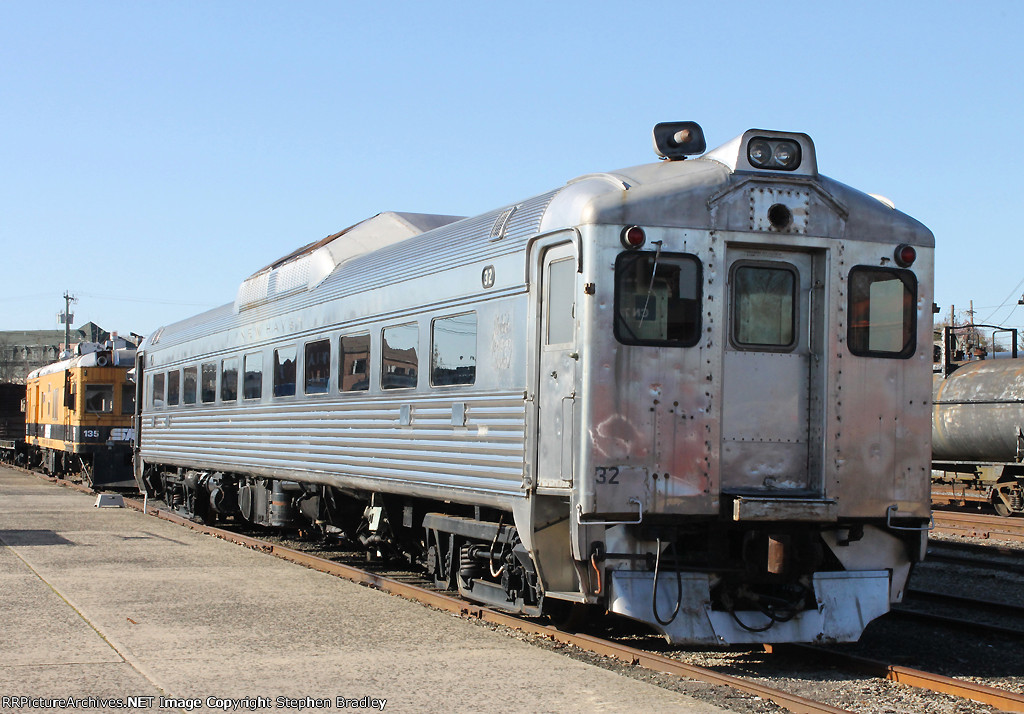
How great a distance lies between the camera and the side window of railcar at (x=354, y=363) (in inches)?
446

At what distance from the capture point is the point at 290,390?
527 inches

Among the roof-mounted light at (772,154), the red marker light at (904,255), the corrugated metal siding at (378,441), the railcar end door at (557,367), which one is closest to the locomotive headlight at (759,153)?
the roof-mounted light at (772,154)

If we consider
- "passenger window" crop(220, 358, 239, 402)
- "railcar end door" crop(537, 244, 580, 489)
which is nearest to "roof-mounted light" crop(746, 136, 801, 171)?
"railcar end door" crop(537, 244, 580, 489)

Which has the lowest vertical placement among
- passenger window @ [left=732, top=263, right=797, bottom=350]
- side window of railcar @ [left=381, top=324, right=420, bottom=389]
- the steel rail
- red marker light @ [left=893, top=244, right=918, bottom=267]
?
the steel rail

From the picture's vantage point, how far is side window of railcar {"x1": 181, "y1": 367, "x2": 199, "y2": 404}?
17828 millimetres

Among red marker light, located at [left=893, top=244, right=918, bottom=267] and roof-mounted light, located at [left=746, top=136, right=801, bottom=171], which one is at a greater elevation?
roof-mounted light, located at [left=746, top=136, right=801, bottom=171]

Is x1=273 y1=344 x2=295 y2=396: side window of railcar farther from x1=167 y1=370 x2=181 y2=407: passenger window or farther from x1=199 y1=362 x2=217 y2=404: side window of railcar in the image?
x1=167 y1=370 x2=181 y2=407: passenger window

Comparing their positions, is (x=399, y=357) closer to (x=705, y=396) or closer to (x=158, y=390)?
(x=705, y=396)

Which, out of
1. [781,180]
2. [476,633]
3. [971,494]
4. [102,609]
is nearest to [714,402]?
[781,180]

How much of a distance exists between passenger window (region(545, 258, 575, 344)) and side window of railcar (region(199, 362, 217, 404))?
9519mm

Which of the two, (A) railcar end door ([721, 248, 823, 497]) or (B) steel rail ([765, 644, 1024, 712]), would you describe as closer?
(B) steel rail ([765, 644, 1024, 712])

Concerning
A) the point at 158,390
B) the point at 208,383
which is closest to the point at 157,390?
the point at 158,390

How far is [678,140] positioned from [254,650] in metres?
4.61

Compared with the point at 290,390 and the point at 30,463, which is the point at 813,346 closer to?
the point at 290,390
